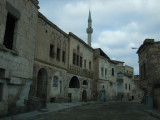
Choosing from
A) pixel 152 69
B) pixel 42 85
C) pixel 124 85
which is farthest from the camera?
pixel 124 85

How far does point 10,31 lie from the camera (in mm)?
11008


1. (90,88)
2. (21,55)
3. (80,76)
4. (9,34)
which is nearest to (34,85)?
(21,55)

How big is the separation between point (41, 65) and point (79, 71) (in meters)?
9.28

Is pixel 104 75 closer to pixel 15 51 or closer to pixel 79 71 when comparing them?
pixel 79 71

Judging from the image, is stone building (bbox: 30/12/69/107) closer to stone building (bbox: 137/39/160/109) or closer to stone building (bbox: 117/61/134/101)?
stone building (bbox: 137/39/160/109)

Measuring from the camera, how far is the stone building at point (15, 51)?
9.76m

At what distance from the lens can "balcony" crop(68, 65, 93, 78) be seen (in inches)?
917

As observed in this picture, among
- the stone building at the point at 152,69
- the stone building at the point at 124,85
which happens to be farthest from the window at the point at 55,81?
the stone building at the point at 124,85

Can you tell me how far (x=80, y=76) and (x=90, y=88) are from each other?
420 cm

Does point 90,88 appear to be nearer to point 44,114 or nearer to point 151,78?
point 151,78

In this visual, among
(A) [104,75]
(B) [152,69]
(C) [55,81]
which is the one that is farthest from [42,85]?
(A) [104,75]

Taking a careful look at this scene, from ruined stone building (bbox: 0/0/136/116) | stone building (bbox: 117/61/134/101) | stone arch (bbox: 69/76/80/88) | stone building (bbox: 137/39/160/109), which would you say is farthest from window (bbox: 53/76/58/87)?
stone building (bbox: 117/61/134/101)

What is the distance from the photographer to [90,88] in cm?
2912

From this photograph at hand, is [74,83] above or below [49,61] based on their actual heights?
below
